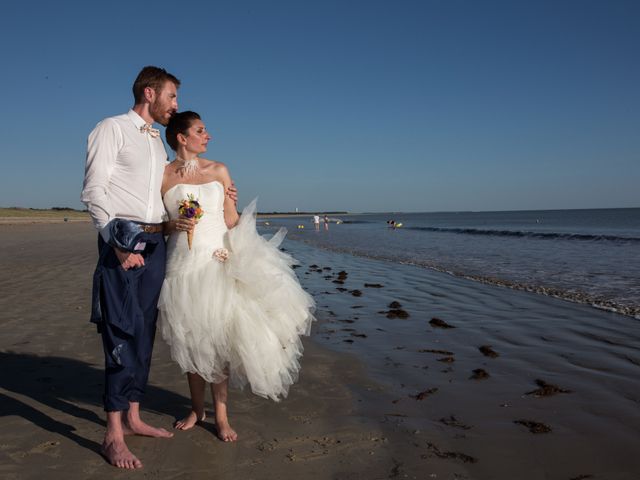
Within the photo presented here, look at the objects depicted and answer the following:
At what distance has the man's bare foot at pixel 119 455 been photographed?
333 centimetres

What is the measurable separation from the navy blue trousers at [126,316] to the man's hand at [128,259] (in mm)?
93

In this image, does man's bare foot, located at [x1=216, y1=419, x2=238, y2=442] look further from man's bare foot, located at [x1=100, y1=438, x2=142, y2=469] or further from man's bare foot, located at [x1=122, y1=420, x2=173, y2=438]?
man's bare foot, located at [x1=100, y1=438, x2=142, y2=469]

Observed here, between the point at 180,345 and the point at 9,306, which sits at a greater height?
the point at 180,345

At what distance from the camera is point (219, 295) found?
12.0ft

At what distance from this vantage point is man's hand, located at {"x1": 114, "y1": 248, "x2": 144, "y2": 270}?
3.40 metres

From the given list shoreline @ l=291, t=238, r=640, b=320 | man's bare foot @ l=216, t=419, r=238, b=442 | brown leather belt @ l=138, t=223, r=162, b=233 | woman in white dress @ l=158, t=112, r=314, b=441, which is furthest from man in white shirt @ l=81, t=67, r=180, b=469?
shoreline @ l=291, t=238, r=640, b=320

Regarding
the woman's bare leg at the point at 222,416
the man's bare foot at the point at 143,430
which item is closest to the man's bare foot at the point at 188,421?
the man's bare foot at the point at 143,430

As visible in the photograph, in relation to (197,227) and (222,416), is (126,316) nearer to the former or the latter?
(197,227)

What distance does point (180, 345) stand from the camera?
367 centimetres

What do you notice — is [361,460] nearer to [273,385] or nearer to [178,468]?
[273,385]

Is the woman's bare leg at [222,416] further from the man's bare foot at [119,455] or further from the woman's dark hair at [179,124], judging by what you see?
the woman's dark hair at [179,124]

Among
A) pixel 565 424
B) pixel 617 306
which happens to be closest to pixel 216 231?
pixel 565 424

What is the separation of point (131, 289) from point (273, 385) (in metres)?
1.26

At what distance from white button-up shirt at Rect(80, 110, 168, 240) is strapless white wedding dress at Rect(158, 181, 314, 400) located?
0.22 meters
